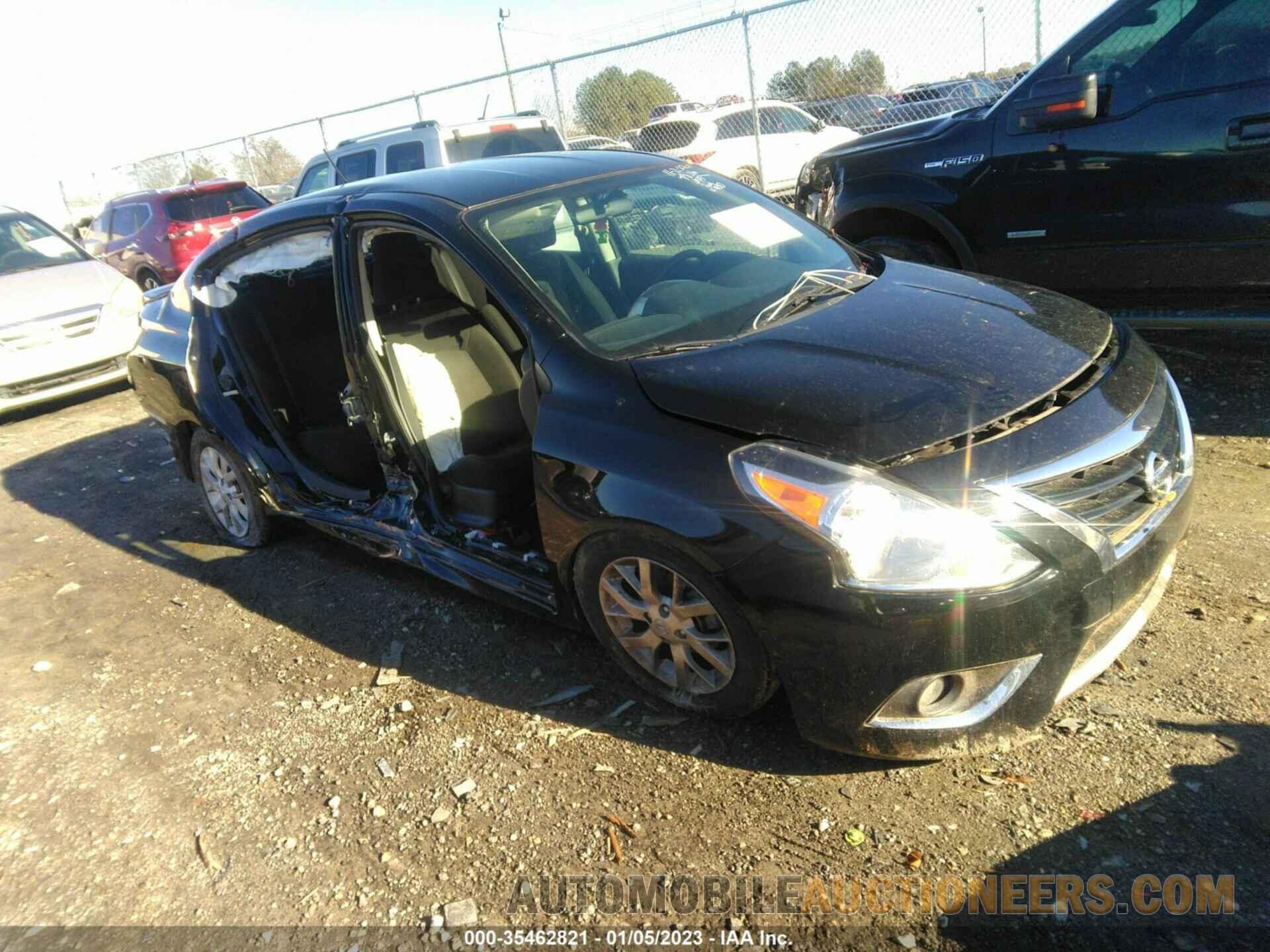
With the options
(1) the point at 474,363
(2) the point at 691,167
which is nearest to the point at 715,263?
(2) the point at 691,167

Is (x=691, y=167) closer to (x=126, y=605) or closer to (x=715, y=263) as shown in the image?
(x=715, y=263)

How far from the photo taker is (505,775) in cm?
285

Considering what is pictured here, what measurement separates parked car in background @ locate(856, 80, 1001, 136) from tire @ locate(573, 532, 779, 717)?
9.04m

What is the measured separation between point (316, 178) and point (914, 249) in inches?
355

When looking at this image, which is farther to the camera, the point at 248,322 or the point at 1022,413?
the point at 248,322

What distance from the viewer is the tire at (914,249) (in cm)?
551

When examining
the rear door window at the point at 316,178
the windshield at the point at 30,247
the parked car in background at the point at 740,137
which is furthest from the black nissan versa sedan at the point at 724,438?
the parked car in background at the point at 740,137

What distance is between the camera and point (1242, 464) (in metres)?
4.11

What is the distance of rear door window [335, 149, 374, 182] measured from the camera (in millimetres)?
11039

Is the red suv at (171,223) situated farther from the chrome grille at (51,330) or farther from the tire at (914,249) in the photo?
the tire at (914,249)

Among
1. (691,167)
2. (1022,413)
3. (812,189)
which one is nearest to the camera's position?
(1022,413)

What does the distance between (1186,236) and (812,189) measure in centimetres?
239

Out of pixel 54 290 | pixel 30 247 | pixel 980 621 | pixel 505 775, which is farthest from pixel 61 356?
pixel 980 621

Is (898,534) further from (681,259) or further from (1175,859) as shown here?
(681,259)
